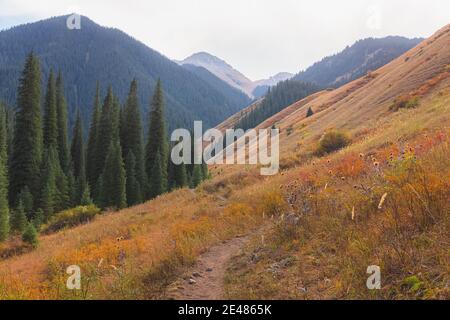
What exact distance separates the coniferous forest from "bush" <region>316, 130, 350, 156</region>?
77.9 feet

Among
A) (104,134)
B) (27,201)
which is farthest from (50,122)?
(27,201)

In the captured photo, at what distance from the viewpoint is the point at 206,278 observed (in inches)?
294

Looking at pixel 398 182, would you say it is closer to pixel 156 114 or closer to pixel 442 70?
pixel 442 70

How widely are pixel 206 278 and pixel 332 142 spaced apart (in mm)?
22671

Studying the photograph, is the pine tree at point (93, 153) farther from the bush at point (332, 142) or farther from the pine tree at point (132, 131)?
the bush at point (332, 142)

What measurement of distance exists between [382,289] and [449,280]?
840 mm

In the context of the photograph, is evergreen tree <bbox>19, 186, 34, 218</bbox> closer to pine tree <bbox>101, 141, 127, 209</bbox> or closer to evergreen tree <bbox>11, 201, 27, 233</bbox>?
evergreen tree <bbox>11, 201, 27, 233</bbox>

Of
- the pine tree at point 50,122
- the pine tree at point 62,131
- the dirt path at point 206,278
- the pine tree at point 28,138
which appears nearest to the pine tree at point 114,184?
the pine tree at point 28,138

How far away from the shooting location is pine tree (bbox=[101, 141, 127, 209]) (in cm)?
4297

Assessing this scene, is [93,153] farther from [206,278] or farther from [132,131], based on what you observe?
[206,278]

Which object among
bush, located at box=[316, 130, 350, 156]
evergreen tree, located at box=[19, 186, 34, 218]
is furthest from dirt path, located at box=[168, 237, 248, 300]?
evergreen tree, located at box=[19, 186, 34, 218]

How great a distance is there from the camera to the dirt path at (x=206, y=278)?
6.52 meters

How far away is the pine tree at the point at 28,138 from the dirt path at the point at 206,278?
37.0 metres

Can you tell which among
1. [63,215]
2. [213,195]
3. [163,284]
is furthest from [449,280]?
[63,215]
